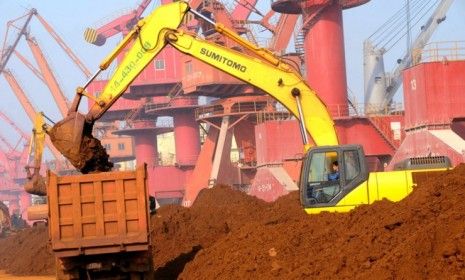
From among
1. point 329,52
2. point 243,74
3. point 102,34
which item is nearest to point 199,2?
point 329,52

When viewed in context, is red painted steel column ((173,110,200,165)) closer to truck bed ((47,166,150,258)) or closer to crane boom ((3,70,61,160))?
crane boom ((3,70,61,160))

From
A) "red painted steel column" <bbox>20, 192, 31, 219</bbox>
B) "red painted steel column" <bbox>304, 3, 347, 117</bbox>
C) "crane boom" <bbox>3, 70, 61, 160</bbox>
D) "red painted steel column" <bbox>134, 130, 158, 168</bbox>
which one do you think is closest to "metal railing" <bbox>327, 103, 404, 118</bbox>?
"red painted steel column" <bbox>304, 3, 347, 117</bbox>

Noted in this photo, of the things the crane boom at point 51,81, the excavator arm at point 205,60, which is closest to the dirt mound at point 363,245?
the excavator arm at point 205,60

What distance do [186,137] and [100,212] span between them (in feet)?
221

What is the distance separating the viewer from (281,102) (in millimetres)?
20594

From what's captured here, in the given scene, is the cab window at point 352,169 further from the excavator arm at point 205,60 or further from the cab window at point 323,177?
the excavator arm at point 205,60

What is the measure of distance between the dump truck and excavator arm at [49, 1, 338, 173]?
2.97 metres

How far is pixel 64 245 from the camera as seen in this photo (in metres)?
15.7

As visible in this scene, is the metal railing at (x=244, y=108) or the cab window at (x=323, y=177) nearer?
the cab window at (x=323, y=177)

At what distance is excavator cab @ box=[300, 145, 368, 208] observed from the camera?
1770 centimetres

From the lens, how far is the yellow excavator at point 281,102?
17.7 meters

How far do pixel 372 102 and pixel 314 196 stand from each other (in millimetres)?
51294

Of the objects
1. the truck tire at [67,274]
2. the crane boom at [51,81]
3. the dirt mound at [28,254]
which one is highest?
the crane boom at [51,81]

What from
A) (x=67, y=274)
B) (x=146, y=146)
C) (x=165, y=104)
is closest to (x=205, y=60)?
(x=67, y=274)
